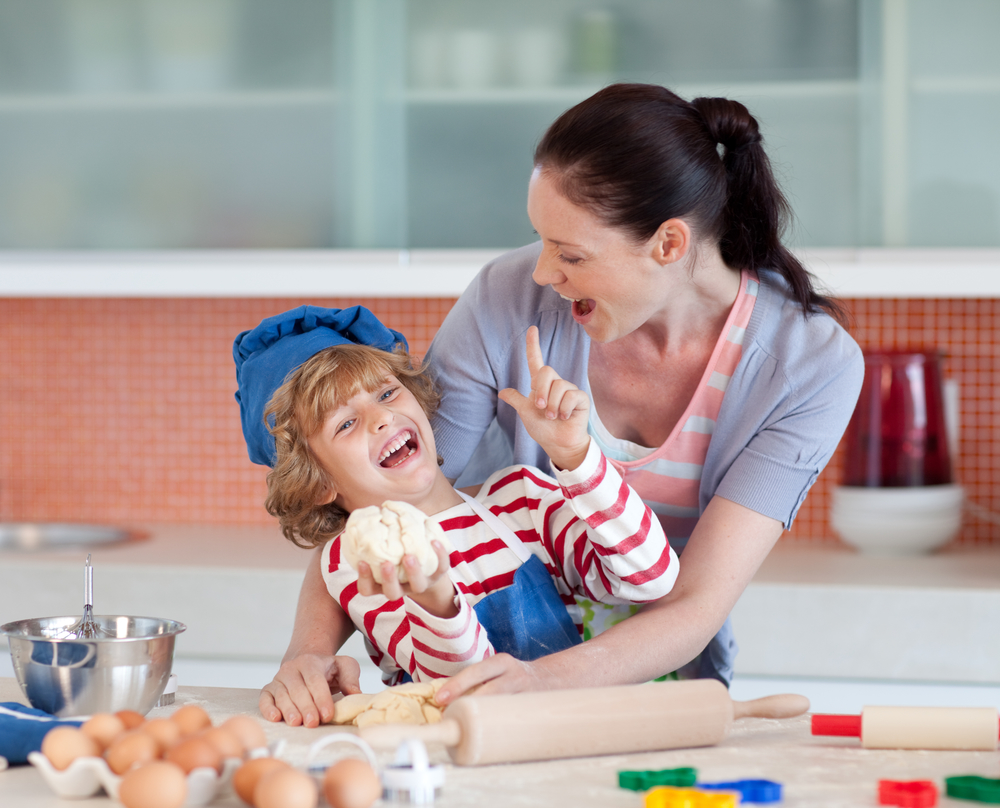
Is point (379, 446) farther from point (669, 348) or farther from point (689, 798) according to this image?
point (689, 798)

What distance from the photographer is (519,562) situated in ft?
3.91

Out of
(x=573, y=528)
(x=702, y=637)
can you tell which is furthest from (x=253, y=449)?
(x=702, y=637)

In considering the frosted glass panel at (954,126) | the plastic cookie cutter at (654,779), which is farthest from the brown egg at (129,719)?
the frosted glass panel at (954,126)

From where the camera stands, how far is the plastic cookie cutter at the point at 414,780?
2.38ft

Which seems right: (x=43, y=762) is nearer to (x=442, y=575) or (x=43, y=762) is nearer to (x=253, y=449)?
(x=442, y=575)

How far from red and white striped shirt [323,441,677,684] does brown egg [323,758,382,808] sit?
0.80ft

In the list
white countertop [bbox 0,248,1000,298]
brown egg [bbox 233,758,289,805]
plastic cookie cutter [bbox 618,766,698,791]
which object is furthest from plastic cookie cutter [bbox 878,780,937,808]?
white countertop [bbox 0,248,1000,298]

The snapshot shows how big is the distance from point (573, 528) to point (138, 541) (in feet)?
4.87

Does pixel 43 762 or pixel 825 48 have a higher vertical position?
pixel 825 48

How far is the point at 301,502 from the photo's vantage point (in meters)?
1.25

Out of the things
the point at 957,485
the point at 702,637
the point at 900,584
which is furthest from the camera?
the point at 957,485

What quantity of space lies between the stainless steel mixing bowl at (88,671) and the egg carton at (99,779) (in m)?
0.12

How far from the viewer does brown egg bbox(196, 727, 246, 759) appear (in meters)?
0.74

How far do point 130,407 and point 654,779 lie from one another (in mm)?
2178
